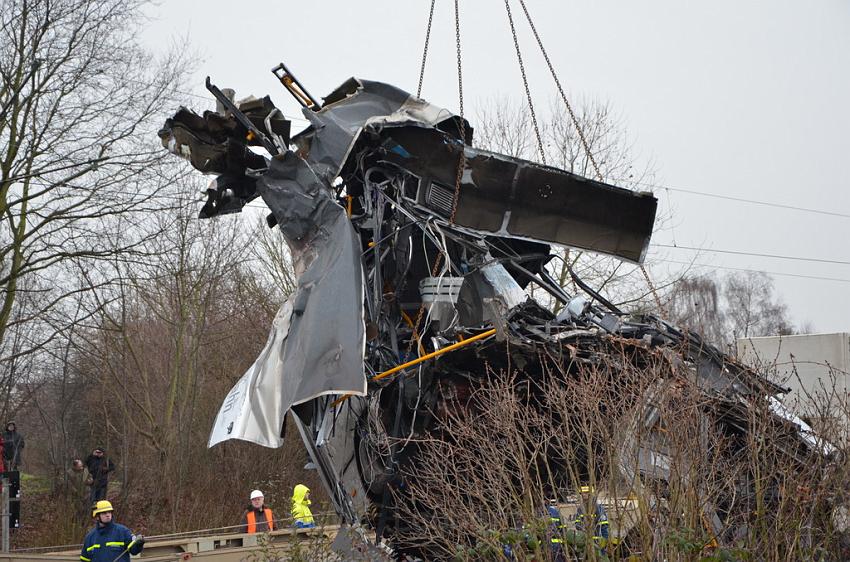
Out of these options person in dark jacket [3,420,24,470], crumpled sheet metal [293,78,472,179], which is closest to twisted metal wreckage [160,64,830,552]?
crumpled sheet metal [293,78,472,179]

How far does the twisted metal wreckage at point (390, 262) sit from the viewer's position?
8.18m

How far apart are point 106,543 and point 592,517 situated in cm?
541

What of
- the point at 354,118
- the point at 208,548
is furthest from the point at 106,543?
the point at 354,118

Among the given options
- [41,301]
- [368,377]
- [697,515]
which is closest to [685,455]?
[697,515]

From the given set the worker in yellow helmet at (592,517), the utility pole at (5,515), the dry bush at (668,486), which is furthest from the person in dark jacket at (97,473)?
the worker in yellow helmet at (592,517)

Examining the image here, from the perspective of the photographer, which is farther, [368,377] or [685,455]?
[368,377]

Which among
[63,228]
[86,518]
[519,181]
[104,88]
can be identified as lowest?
[86,518]

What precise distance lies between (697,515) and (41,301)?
1782 centimetres

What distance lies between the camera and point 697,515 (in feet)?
19.3

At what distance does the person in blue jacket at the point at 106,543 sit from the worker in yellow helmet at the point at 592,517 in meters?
4.85

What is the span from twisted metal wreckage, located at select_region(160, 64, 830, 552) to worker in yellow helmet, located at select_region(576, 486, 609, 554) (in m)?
1.86

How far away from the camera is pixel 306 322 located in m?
8.08

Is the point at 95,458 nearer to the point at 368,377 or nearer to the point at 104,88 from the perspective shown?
the point at 104,88

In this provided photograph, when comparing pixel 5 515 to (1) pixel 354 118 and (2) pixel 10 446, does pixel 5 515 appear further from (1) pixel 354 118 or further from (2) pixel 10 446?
(1) pixel 354 118
